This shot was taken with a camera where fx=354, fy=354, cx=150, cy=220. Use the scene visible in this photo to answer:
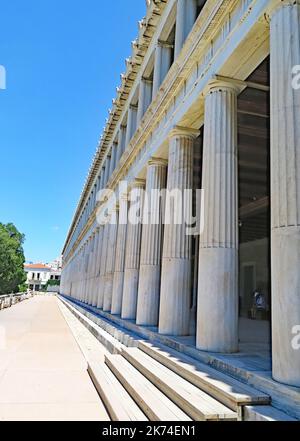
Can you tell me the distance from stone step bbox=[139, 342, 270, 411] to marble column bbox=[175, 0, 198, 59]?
935 centimetres

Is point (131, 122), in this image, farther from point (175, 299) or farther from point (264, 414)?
point (264, 414)

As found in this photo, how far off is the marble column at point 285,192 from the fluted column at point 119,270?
43.4 feet

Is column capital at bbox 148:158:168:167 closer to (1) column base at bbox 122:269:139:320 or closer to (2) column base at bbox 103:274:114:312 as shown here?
(1) column base at bbox 122:269:139:320

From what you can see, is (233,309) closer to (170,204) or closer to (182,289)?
(182,289)

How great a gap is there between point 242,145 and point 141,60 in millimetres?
7073

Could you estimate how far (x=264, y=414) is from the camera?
4.33m

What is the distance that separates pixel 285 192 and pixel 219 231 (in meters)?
2.50

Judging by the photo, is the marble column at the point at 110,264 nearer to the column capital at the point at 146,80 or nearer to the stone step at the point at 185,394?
the column capital at the point at 146,80

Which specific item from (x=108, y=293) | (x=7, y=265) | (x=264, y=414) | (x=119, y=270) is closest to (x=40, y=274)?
(x=7, y=265)

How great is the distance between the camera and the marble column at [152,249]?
12820mm

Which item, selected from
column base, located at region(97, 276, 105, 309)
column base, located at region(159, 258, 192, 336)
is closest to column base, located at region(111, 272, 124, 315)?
column base, located at region(97, 276, 105, 309)

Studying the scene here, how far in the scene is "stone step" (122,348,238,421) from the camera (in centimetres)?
454

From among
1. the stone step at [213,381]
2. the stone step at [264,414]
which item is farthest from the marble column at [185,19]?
the stone step at [264,414]

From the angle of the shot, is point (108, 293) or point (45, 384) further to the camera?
point (108, 293)
